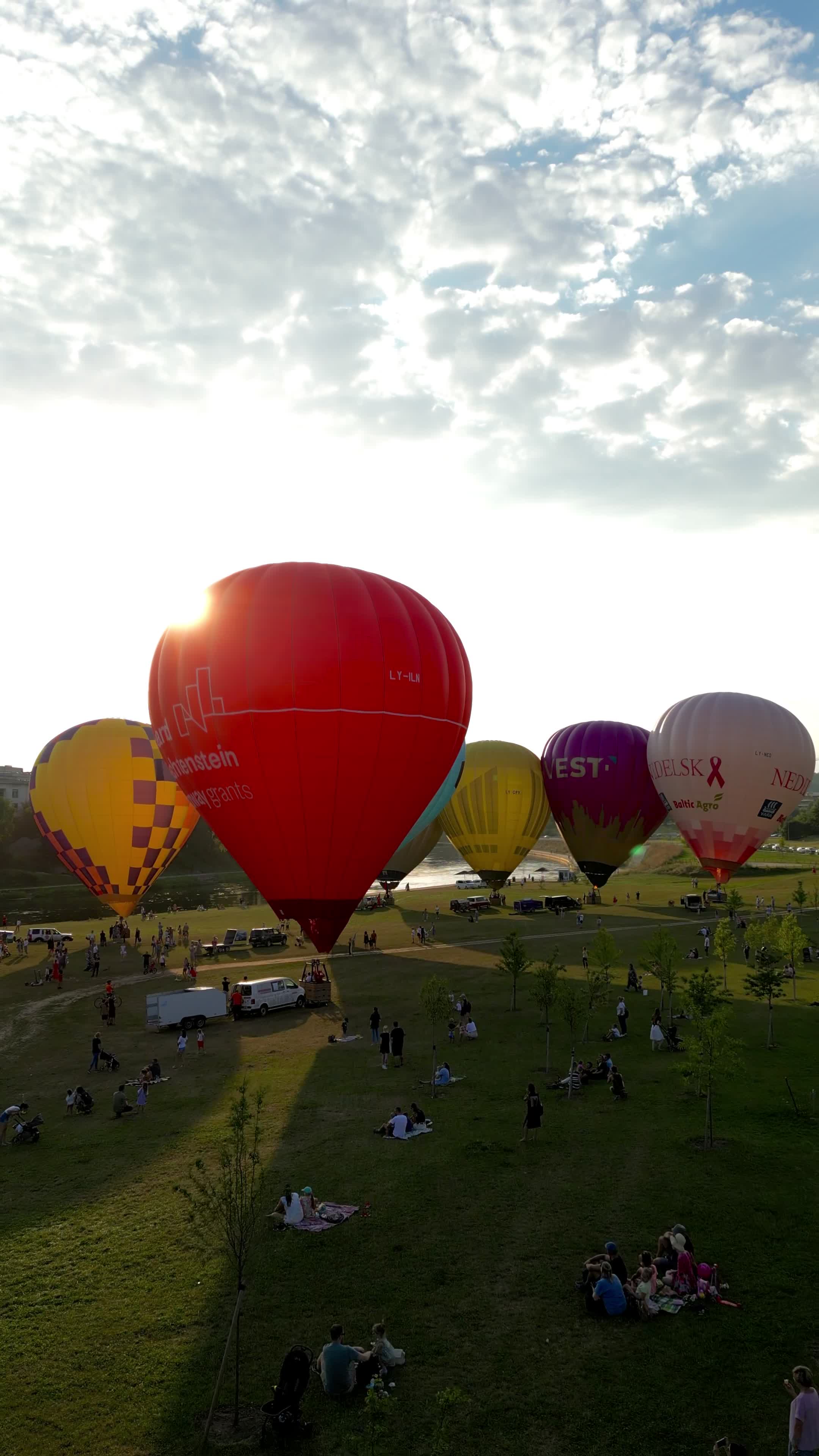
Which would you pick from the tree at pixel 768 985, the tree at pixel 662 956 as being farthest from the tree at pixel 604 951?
the tree at pixel 768 985

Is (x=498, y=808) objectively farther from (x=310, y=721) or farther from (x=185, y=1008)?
(x=310, y=721)

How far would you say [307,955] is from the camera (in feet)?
154

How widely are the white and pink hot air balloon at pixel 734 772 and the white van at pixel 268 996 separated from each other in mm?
22838

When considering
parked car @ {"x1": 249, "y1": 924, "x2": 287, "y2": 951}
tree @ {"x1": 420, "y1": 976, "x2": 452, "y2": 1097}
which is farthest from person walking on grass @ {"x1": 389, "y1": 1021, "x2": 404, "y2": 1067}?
parked car @ {"x1": 249, "y1": 924, "x2": 287, "y2": 951}

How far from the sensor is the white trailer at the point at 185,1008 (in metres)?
31.9

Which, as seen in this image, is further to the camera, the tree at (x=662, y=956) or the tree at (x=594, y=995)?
the tree at (x=662, y=956)

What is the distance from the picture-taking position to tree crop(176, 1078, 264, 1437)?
12211 millimetres

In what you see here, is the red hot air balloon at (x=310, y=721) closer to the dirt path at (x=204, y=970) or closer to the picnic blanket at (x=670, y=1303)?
the dirt path at (x=204, y=970)

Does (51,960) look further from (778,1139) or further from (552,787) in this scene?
(778,1139)

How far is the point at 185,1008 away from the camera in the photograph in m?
32.4

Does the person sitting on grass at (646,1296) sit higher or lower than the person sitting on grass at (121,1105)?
lower

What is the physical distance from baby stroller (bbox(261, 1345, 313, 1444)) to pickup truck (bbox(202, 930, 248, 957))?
122ft

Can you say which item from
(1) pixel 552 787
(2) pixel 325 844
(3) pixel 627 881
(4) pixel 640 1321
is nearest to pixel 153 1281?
(4) pixel 640 1321

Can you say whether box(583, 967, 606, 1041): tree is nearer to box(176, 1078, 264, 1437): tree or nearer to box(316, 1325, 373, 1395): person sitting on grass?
box(176, 1078, 264, 1437): tree
